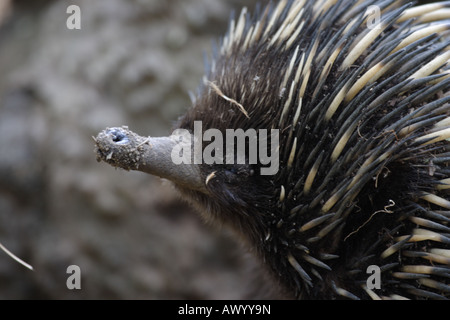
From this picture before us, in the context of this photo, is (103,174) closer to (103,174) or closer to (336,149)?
(103,174)

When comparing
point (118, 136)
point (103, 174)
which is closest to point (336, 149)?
point (118, 136)

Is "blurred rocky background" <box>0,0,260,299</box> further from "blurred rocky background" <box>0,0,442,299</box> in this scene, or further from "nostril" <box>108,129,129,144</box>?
"nostril" <box>108,129,129,144</box>

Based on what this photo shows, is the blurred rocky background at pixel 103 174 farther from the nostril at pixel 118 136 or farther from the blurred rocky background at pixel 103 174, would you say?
the nostril at pixel 118 136

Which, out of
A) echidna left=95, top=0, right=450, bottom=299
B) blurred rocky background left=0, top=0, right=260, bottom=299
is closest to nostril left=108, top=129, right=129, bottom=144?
echidna left=95, top=0, right=450, bottom=299

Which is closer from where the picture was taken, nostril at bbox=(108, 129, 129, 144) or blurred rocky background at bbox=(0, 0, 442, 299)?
nostril at bbox=(108, 129, 129, 144)
